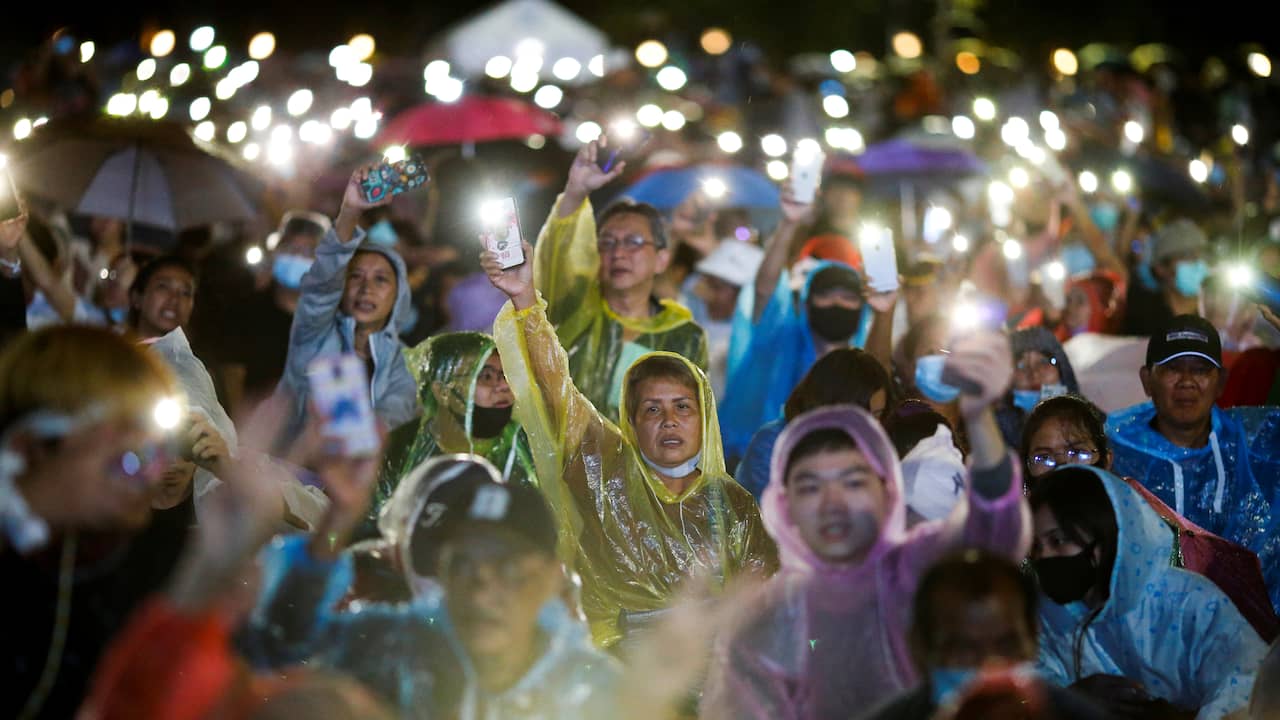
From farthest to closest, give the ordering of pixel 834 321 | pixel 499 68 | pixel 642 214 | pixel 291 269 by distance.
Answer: pixel 499 68
pixel 291 269
pixel 834 321
pixel 642 214

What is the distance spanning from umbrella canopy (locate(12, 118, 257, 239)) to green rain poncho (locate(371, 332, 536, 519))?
2.44 metres

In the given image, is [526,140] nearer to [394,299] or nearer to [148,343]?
[394,299]

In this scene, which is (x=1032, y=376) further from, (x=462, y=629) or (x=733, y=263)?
(x=462, y=629)

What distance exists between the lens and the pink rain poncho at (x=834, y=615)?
132 inches

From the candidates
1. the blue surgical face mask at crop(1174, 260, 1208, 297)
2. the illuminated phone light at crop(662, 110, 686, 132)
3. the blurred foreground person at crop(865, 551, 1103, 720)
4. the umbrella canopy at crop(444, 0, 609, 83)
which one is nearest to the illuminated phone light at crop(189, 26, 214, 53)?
the illuminated phone light at crop(662, 110, 686, 132)

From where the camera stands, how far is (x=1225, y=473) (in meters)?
5.25

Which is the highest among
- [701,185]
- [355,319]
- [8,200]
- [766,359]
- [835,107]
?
[835,107]

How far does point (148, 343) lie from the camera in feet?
17.6

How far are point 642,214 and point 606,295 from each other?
372mm

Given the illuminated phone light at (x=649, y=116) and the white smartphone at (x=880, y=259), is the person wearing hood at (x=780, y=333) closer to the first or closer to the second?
the white smartphone at (x=880, y=259)

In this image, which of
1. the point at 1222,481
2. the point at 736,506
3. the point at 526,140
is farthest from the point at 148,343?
the point at 526,140

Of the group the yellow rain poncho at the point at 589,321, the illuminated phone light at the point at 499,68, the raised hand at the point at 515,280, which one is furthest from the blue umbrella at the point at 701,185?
the raised hand at the point at 515,280

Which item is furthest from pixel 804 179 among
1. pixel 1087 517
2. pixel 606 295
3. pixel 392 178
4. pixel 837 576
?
pixel 837 576

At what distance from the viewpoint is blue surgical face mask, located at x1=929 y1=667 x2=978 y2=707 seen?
3002mm
